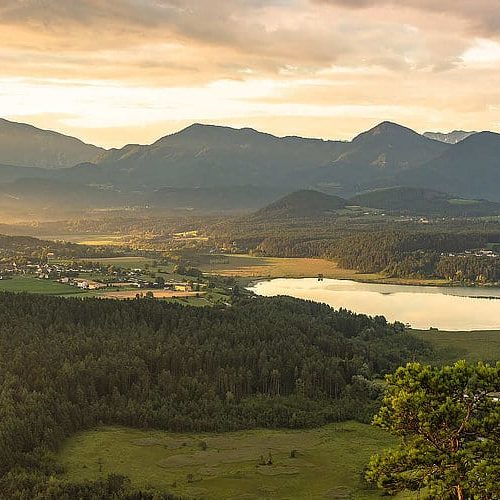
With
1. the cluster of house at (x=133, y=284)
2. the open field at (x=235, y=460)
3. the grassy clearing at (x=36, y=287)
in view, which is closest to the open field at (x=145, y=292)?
the cluster of house at (x=133, y=284)

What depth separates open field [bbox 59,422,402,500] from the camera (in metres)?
53.4

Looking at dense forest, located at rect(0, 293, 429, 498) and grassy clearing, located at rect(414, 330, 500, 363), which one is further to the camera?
grassy clearing, located at rect(414, 330, 500, 363)

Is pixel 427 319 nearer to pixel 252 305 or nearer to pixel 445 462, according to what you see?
pixel 252 305

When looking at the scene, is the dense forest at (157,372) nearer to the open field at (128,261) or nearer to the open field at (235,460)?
the open field at (235,460)

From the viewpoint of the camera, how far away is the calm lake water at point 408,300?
404 feet

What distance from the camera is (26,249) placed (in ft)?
595

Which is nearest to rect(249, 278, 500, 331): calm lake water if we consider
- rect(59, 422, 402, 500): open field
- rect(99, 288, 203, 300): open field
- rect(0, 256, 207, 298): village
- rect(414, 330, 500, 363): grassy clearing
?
rect(414, 330, 500, 363): grassy clearing

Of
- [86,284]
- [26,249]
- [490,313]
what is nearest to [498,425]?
[86,284]

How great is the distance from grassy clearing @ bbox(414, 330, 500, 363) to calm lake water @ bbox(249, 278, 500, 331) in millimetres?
8261

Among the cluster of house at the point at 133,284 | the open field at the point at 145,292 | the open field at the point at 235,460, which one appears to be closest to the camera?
the open field at the point at 235,460

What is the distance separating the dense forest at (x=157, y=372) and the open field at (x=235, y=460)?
2064 millimetres

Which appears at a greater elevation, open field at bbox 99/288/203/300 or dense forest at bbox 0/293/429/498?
open field at bbox 99/288/203/300

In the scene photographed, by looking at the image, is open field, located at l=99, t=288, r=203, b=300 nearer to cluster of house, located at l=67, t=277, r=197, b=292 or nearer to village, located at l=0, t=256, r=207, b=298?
village, located at l=0, t=256, r=207, b=298

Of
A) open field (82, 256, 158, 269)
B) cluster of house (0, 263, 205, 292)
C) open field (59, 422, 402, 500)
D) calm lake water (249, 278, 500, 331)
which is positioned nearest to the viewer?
open field (59, 422, 402, 500)
